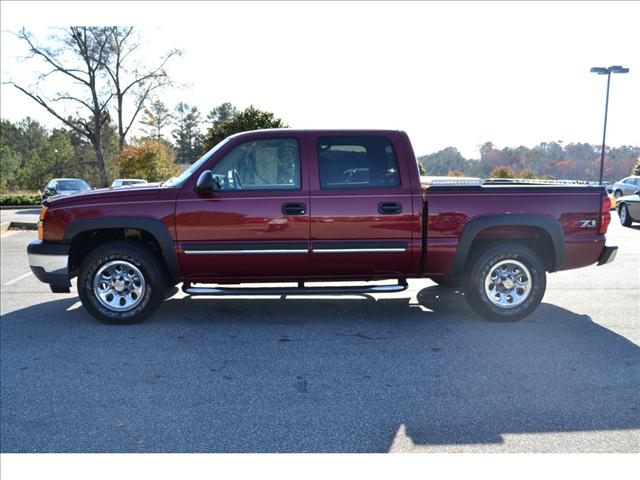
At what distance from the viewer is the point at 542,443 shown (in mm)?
2916

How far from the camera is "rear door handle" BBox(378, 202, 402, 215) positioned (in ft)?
16.5

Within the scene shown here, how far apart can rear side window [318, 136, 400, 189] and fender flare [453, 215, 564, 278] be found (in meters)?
0.90

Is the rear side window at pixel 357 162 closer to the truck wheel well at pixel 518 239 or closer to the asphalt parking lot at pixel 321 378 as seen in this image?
the truck wheel well at pixel 518 239

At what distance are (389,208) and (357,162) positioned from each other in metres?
0.61

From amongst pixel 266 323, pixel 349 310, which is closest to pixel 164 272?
pixel 266 323

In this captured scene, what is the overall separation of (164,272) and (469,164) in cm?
5079

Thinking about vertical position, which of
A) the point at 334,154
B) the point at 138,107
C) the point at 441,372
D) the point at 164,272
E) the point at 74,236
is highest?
the point at 138,107

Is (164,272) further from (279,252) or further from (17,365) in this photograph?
(17,365)

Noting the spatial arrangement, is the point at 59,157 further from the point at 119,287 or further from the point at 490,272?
the point at 490,272

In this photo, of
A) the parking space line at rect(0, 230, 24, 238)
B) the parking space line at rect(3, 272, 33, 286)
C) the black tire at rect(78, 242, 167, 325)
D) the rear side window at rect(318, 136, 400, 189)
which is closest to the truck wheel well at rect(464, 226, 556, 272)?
the rear side window at rect(318, 136, 400, 189)

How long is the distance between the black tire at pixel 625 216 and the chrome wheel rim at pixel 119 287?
47.6 ft

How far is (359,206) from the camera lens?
5.02 meters

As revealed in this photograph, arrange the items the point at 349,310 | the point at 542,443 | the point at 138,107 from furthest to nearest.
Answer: the point at 138,107, the point at 349,310, the point at 542,443

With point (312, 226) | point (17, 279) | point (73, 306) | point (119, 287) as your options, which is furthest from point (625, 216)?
point (17, 279)
